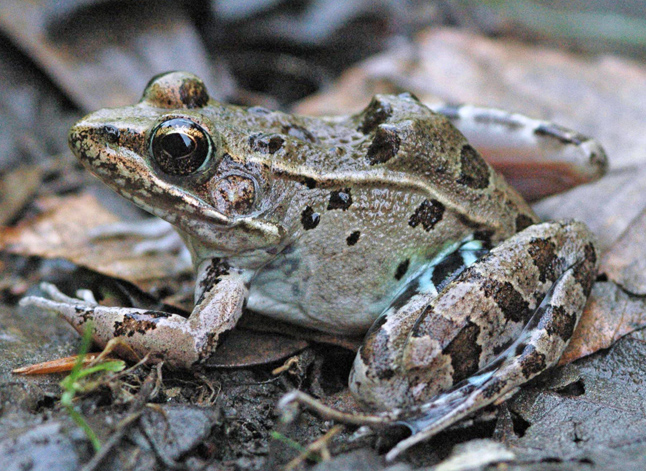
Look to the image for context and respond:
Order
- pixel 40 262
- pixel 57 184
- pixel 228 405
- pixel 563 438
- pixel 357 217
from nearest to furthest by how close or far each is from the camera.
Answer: pixel 563 438 → pixel 228 405 → pixel 357 217 → pixel 40 262 → pixel 57 184

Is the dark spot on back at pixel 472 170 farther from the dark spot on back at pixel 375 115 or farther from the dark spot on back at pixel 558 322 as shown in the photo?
the dark spot on back at pixel 558 322

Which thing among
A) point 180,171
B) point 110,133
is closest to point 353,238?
point 180,171

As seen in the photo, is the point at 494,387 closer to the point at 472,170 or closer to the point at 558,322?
the point at 558,322

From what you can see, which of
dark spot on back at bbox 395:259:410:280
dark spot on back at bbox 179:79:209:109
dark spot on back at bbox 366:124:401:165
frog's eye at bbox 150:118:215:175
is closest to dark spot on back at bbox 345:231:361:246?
dark spot on back at bbox 395:259:410:280

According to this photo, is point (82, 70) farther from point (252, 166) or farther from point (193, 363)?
point (193, 363)

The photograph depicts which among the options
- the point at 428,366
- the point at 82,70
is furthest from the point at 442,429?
the point at 82,70

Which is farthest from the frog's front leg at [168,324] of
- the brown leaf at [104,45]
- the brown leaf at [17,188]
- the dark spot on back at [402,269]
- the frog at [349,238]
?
the brown leaf at [104,45]

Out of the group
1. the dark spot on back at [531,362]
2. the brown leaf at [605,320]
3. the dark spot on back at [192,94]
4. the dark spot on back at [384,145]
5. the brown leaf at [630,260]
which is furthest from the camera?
the brown leaf at [630,260]
